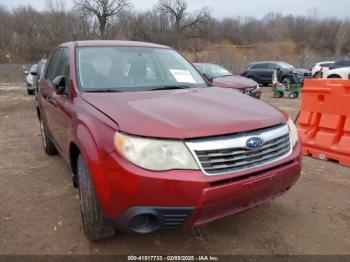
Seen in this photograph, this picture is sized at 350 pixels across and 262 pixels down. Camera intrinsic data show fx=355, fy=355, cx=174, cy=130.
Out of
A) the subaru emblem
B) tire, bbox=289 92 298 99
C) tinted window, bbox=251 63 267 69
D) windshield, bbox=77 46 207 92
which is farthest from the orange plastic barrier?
tinted window, bbox=251 63 267 69

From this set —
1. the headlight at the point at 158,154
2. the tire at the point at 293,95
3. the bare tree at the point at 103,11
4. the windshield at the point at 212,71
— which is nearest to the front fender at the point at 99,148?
the headlight at the point at 158,154

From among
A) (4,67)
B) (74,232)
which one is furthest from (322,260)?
(4,67)

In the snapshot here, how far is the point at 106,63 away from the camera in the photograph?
3684 mm

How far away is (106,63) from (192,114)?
4.78 feet

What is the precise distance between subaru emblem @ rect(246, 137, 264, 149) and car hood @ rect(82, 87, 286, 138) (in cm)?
8

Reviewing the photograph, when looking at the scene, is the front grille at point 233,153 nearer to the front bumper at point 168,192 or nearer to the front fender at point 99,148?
the front bumper at point 168,192

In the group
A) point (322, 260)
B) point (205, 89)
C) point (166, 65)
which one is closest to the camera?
point (322, 260)

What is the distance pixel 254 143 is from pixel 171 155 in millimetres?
626

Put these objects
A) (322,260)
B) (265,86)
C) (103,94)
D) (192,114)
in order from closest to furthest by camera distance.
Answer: (192,114), (322,260), (103,94), (265,86)

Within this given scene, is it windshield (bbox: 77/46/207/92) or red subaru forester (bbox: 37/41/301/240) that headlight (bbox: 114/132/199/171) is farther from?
windshield (bbox: 77/46/207/92)

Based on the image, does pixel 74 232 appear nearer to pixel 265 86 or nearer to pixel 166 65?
pixel 166 65

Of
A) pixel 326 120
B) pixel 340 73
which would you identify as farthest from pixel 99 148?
pixel 340 73

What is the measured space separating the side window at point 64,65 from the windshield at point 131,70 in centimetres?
19

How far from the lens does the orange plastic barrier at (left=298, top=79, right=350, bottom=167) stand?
200 inches
